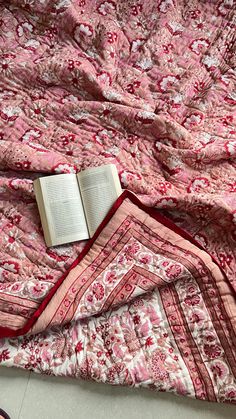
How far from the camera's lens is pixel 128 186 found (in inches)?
52.3

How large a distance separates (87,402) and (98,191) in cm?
60

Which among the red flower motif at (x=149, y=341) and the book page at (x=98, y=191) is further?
the book page at (x=98, y=191)

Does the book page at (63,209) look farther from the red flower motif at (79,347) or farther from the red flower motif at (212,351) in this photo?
the red flower motif at (212,351)

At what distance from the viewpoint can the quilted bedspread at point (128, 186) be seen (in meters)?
1.14


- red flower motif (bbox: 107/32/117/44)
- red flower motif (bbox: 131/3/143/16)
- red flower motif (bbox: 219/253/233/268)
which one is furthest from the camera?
red flower motif (bbox: 131/3/143/16)

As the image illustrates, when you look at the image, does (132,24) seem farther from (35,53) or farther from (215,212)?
(215,212)

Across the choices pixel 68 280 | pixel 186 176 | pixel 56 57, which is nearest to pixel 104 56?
pixel 56 57

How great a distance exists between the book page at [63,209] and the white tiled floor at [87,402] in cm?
39

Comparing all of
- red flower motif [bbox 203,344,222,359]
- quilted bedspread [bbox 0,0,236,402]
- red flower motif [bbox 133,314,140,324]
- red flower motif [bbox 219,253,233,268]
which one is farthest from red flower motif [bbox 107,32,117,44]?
red flower motif [bbox 203,344,222,359]

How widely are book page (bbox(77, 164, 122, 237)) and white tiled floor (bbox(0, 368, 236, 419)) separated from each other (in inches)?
17.3

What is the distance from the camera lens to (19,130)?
1.43m

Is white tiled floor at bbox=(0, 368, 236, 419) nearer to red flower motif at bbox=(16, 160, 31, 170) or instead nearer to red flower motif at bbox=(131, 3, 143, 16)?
red flower motif at bbox=(16, 160, 31, 170)

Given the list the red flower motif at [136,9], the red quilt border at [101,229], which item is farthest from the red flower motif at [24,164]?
the red flower motif at [136,9]

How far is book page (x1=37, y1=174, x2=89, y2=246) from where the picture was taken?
127 centimetres
